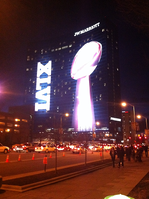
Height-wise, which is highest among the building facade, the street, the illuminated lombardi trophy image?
the illuminated lombardi trophy image

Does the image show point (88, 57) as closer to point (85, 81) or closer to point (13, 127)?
point (85, 81)

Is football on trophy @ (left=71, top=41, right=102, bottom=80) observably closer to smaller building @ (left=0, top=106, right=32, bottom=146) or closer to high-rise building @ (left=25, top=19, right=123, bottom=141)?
high-rise building @ (left=25, top=19, right=123, bottom=141)

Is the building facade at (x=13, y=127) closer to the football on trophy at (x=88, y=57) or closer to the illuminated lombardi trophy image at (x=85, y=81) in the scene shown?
the illuminated lombardi trophy image at (x=85, y=81)

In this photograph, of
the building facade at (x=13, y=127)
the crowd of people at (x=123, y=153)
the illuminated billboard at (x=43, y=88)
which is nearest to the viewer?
the crowd of people at (x=123, y=153)

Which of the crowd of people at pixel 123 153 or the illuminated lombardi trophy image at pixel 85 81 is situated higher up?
the illuminated lombardi trophy image at pixel 85 81

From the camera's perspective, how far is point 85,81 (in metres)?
128

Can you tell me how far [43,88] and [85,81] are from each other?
136ft

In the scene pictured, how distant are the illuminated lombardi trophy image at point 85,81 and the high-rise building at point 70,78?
8.90 meters

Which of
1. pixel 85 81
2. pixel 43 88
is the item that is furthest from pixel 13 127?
pixel 43 88

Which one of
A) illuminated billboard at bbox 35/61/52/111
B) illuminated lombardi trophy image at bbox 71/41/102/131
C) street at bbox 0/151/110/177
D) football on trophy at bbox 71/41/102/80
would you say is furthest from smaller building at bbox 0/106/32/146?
street at bbox 0/151/110/177

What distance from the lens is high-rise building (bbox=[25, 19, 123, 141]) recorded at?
133500 mm

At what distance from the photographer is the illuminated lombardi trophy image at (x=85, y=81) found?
400 feet

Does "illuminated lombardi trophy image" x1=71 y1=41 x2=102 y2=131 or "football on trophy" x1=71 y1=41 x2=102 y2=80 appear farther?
"illuminated lombardi trophy image" x1=71 y1=41 x2=102 y2=131

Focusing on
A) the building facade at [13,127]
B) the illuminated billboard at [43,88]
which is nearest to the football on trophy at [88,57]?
the illuminated billboard at [43,88]
